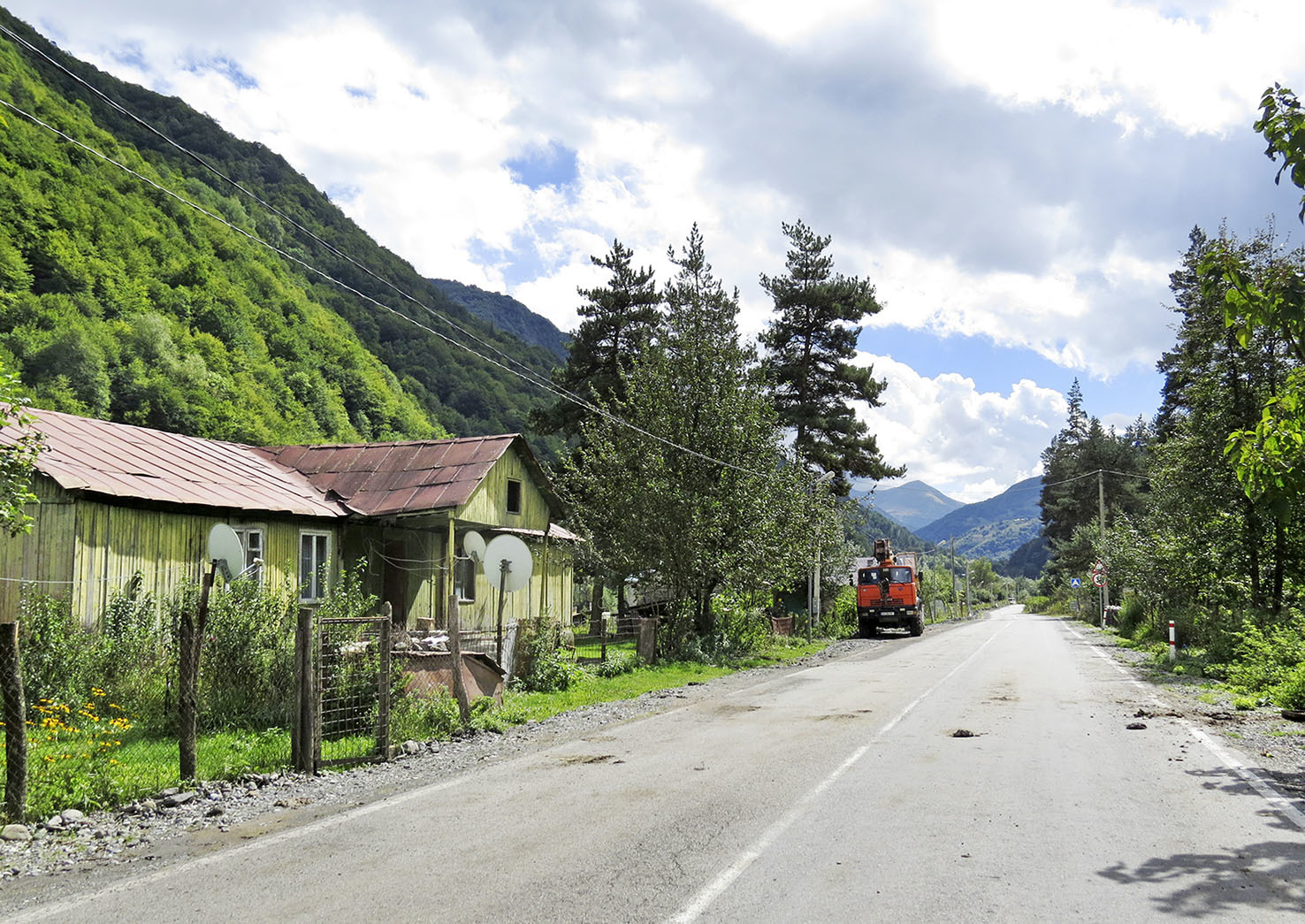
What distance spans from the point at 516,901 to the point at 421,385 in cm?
8318

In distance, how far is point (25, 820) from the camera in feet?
22.3

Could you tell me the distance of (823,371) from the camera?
42.0m

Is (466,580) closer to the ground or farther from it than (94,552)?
closer to the ground

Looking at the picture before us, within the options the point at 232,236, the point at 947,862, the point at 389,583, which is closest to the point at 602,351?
the point at 389,583

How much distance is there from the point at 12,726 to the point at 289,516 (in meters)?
13.3

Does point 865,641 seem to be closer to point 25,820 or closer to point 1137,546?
point 1137,546

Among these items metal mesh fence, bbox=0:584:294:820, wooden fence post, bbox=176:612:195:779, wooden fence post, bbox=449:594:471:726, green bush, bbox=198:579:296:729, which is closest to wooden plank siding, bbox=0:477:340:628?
metal mesh fence, bbox=0:584:294:820

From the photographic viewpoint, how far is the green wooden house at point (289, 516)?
48.3 ft

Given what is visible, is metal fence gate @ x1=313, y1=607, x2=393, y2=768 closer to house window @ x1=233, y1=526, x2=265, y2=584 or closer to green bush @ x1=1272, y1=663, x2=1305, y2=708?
house window @ x1=233, y1=526, x2=265, y2=584

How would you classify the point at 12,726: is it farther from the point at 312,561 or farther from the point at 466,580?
the point at 466,580

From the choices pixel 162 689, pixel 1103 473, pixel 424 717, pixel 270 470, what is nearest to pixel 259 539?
pixel 270 470

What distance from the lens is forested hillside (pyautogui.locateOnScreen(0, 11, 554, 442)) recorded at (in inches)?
2322

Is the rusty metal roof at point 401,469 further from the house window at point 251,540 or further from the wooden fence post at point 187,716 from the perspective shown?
the wooden fence post at point 187,716

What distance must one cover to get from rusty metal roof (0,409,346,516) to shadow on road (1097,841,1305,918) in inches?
598
